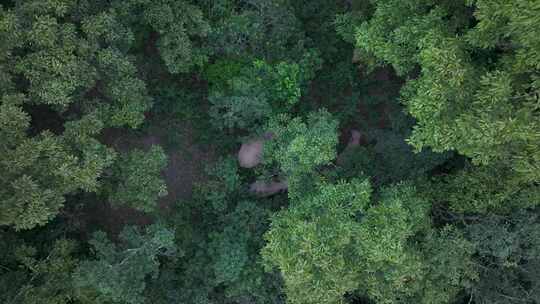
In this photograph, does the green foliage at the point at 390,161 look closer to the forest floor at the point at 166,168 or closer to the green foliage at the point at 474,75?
the green foliage at the point at 474,75

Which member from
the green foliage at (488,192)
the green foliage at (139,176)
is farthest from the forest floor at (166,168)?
the green foliage at (488,192)

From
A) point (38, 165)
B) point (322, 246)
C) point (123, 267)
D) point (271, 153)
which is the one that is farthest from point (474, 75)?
point (38, 165)

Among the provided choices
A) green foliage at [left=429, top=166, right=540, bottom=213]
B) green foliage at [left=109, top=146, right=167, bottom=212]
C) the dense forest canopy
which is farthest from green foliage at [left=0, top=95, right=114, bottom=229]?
green foliage at [left=429, top=166, right=540, bottom=213]

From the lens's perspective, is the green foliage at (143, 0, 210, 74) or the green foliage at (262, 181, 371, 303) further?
the green foliage at (143, 0, 210, 74)

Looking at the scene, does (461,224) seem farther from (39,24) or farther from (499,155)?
(39,24)

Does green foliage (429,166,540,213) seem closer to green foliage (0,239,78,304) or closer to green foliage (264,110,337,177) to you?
green foliage (264,110,337,177)

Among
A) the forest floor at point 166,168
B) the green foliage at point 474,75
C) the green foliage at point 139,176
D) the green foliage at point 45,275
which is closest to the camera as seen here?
the green foliage at point 474,75

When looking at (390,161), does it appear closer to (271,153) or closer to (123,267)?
(271,153)
